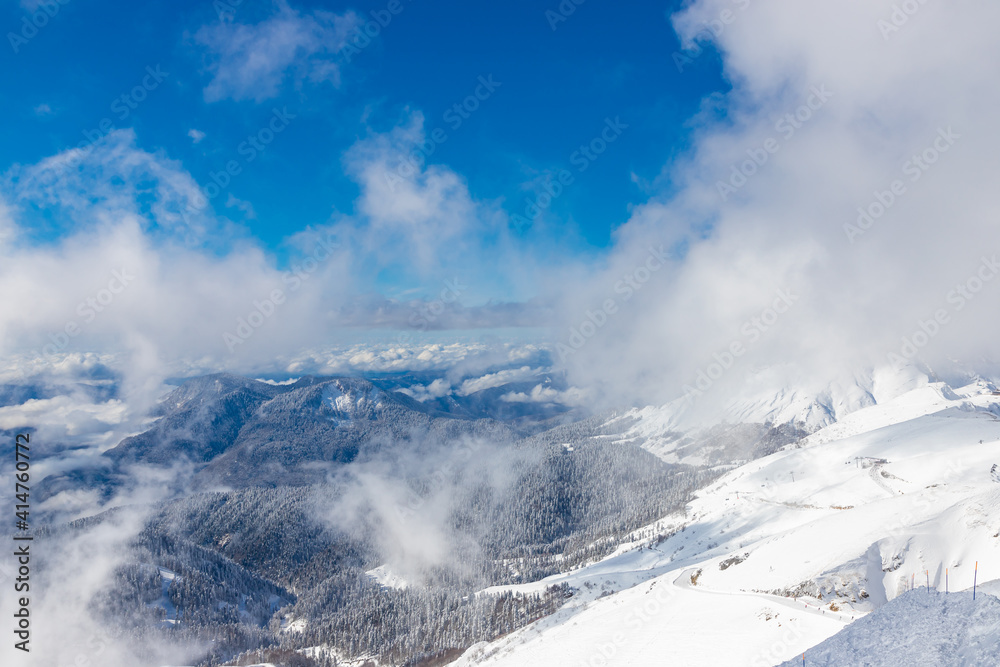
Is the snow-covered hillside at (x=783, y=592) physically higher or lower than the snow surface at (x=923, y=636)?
lower

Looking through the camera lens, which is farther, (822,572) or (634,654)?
(822,572)

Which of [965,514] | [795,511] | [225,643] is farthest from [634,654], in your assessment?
[225,643]

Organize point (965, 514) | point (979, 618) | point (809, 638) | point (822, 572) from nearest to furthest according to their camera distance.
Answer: point (979, 618) → point (809, 638) → point (822, 572) → point (965, 514)

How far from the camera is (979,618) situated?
90.4 ft

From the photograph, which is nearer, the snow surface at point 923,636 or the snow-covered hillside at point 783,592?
the snow surface at point 923,636

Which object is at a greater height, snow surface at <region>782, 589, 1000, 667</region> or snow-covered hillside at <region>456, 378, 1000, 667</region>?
snow surface at <region>782, 589, 1000, 667</region>

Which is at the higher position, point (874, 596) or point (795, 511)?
point (874, 596)

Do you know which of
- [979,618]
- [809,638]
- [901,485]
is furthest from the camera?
[901,485]

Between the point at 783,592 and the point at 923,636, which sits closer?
the point at 923,636

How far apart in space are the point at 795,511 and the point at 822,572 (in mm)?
127819

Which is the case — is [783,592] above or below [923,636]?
below

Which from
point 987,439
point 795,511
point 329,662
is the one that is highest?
point 987,439

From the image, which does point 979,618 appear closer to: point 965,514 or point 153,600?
point 965,514

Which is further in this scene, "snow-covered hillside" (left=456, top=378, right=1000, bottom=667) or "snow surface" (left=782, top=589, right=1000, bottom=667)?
"snow-covered hillside" (left=456, top=378, right=1000, bottom=667)
